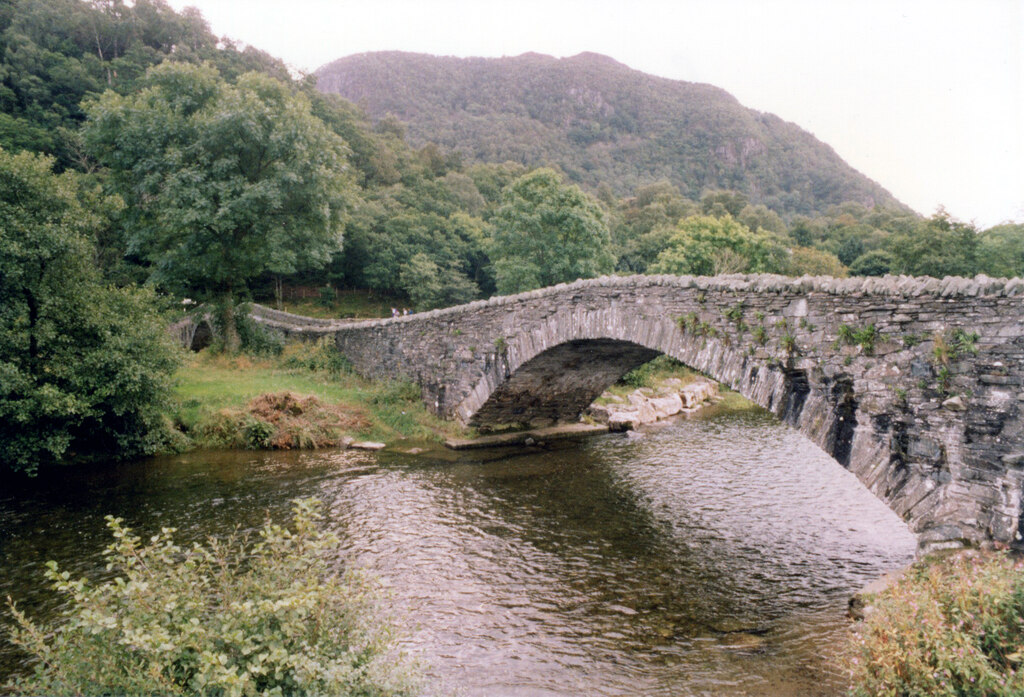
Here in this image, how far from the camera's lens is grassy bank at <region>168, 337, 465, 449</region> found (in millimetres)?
15852

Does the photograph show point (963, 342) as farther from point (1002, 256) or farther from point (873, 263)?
point (873, 263)

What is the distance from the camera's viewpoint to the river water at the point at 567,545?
649 centimetres

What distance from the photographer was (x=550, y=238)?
32719 millimetres

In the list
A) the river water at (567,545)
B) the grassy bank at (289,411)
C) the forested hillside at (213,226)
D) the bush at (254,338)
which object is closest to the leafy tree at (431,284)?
the forested hillside at (213,226)

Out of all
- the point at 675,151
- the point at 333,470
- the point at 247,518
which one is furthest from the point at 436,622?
the point at 675,151

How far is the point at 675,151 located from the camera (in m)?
127

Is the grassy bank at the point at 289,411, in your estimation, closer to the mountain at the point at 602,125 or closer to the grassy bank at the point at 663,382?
the grassy bank at the point at 663,382

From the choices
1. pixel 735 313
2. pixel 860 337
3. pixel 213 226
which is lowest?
pixel 860 337

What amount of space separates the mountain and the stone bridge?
92.3 meters

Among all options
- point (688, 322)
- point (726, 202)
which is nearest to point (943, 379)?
point (688, 322)

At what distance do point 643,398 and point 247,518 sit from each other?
14339mm

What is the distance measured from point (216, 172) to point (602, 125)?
450 feet

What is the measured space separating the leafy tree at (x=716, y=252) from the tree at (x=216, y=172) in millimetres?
19795

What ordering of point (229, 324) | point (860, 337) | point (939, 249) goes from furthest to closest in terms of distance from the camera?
point (939, 249) → point (229, 324) → point (860, 337)
